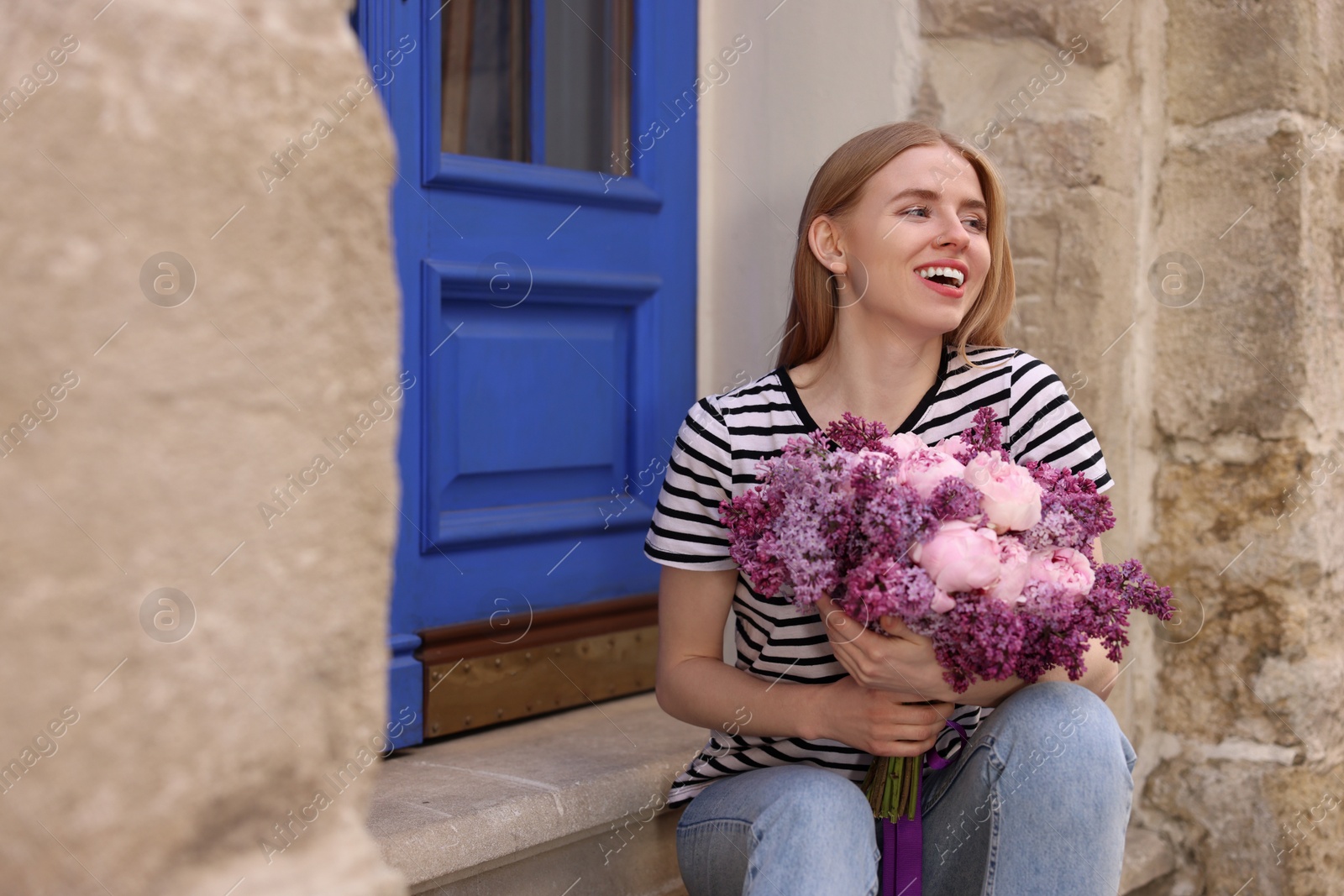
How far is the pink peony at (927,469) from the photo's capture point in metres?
1.50

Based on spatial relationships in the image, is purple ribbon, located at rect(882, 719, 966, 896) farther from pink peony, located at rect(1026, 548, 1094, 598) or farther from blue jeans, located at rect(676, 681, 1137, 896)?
pink peony, located at rect(1026, 548, 1094, 598)

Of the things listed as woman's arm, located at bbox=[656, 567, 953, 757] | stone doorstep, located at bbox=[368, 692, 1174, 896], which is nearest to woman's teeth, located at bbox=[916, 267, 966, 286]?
woman's arm, located at bbox=[656, 567, 953, 757]

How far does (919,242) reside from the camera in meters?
1.94

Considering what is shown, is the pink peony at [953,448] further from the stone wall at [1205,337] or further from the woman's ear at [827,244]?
the stone wall at [1205,337]

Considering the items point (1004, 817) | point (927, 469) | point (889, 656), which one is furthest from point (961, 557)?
point (1004, 817)

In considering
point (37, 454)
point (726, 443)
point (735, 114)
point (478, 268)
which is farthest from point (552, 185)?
point (37, 454)

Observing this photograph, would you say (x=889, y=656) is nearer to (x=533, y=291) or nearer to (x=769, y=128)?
(x=533, y=291)

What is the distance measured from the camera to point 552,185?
7.98 feet

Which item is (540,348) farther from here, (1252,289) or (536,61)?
(1252,289)

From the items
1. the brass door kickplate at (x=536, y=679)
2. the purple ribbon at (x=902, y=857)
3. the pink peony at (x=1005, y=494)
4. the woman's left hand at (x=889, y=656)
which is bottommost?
the purple ribbon at (x=902, y=857)

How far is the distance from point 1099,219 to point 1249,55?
1.60ft

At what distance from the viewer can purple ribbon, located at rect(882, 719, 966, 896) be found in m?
1.80

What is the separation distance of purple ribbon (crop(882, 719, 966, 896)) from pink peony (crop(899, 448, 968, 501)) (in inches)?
21.5

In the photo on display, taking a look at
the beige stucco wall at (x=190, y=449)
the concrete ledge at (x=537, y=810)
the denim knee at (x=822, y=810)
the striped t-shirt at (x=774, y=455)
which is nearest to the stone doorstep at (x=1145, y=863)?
the striped t-shirt at (x=774, y=455)
